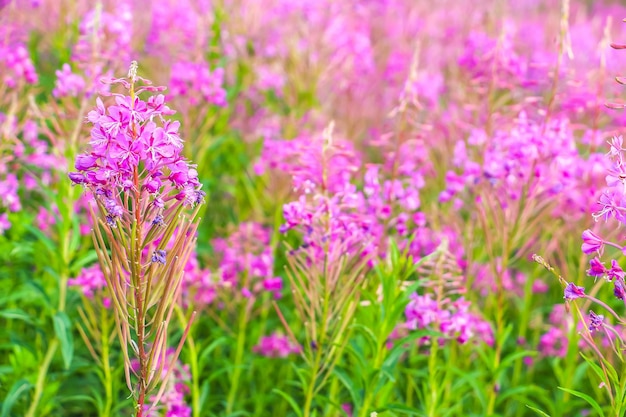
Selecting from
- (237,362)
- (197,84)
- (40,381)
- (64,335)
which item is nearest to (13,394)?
(40,381)

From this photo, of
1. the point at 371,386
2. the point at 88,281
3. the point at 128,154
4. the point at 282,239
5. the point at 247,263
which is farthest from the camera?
the point at 282,239

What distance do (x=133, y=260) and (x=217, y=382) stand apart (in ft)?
8.82

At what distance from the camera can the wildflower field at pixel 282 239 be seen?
90.9 inches

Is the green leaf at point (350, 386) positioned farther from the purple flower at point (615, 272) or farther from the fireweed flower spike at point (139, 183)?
the purple flower at point (615, 272)

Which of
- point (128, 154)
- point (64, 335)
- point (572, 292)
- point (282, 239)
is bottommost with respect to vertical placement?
point (282, 239)

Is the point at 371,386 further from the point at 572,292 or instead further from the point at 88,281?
the point at 88,281

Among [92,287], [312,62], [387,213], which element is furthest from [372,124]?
[92,287]

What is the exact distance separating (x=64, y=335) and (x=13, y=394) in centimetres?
37

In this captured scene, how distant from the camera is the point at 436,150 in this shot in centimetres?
641

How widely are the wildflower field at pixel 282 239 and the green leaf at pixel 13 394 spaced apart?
0.04 ft

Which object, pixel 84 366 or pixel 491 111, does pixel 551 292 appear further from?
pixel 84 366

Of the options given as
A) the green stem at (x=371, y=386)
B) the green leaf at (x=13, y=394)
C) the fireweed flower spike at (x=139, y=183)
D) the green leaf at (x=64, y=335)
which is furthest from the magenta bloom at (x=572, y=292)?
the green leaf at (x=13, y=394)

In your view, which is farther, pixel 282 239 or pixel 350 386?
pixel 282 239

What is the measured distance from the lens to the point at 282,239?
4.94 metres
